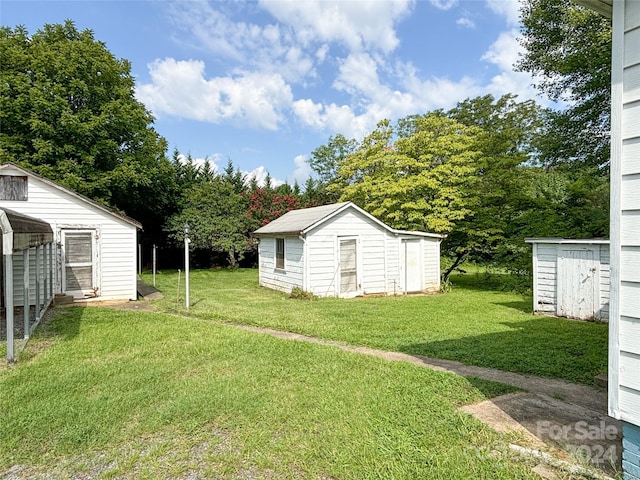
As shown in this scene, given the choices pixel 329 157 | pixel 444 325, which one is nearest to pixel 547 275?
pixel 444 325

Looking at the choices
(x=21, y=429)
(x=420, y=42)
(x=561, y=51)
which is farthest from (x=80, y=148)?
(x=561, y=51)

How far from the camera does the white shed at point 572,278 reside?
344 inches

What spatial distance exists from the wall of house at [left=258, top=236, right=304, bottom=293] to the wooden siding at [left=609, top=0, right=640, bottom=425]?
1053 centimetres

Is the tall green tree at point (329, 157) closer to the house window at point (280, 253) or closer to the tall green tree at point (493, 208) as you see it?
the tall green tree at point (493, 208)

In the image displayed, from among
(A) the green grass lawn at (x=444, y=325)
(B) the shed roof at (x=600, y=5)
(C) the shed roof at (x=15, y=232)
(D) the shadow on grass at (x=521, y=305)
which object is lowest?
(D) the shadow on grass at (x=521, y=305)

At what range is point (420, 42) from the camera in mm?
11672

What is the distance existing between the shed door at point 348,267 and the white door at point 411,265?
6.33ft

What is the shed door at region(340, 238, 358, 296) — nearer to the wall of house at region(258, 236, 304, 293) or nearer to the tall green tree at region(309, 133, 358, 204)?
the wall of house at region(258, 236, 304, 293)

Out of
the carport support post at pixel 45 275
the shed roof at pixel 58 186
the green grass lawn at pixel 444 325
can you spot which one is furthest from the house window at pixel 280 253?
the carport support post at pixel 45 275

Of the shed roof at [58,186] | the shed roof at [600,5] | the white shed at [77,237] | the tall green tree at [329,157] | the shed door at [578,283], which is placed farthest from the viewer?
the tall green tree at [329,157]

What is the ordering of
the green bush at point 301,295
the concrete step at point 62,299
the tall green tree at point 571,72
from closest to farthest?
the concrete step at point 62,299, the green bush at point 301,295, the tall green tree at point 571,72

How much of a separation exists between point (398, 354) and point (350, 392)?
1854 millimetres

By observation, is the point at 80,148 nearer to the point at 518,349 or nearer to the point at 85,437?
the point at 85,437

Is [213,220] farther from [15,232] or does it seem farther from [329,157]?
[15,232]
